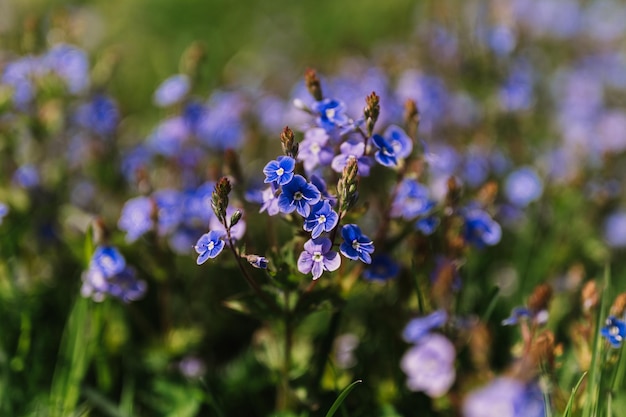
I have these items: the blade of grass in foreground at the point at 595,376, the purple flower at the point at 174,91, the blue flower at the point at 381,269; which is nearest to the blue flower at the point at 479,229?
the blue flower at the point at 381,269

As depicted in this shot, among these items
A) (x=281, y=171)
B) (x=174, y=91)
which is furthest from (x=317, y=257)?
(x=174, y=91)

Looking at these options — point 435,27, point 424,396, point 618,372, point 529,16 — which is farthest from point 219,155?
point 529,16

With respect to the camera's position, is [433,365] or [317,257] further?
[433,365]

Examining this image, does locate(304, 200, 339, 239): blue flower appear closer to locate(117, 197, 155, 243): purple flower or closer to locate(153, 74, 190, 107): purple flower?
locate(117, 197, 155, 243): purple flower

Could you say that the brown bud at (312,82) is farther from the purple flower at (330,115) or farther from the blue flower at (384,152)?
the blue flower at (384,152)

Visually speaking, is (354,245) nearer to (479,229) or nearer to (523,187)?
(479,229)
